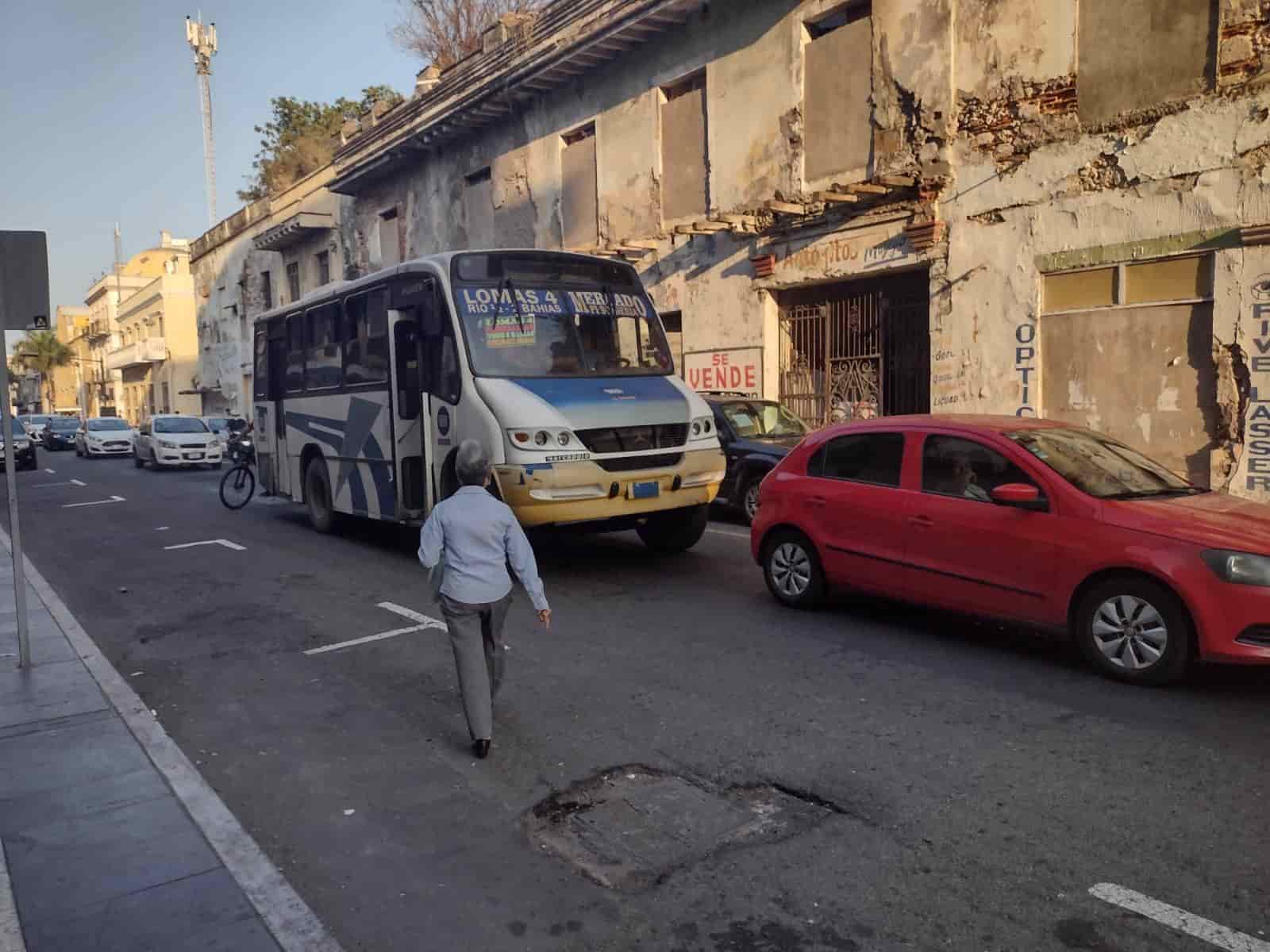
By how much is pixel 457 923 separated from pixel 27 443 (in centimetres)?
2886

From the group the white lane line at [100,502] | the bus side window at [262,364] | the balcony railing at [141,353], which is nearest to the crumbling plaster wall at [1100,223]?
the bus side window at [262,364]

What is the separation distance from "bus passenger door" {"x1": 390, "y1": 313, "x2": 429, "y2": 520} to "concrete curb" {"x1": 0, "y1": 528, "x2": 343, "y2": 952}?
4.06 metres

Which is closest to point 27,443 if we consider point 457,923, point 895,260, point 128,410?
point 895,260

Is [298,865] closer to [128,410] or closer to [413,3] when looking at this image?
[413,3]

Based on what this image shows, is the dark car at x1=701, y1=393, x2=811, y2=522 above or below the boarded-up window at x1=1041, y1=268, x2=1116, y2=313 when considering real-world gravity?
below

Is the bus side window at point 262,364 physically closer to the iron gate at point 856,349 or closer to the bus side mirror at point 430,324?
the bus side mirror at point 430,324

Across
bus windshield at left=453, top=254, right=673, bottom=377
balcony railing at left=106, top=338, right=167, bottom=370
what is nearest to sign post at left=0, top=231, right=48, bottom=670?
bus windshield at left=453, top=254, right=673, bottom=377

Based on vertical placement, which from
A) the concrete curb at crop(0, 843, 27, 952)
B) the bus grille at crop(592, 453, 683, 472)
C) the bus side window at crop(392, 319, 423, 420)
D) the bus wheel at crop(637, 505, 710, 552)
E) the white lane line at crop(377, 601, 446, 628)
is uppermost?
the bus side window at crop(392, 319, 423, 420)

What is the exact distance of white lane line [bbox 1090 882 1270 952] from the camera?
316cm

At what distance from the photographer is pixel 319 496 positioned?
43.0ft

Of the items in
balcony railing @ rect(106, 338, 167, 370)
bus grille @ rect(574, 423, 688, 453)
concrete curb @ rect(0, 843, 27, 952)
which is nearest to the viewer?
concrete curb @ rect(0, 843, 27, 952)

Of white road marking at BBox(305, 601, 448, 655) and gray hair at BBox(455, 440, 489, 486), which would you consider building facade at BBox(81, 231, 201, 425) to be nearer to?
white road marking at BBox(305, 601, 448, 655)

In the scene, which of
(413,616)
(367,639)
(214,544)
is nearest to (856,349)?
(214,544)

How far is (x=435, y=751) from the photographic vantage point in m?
5.16
